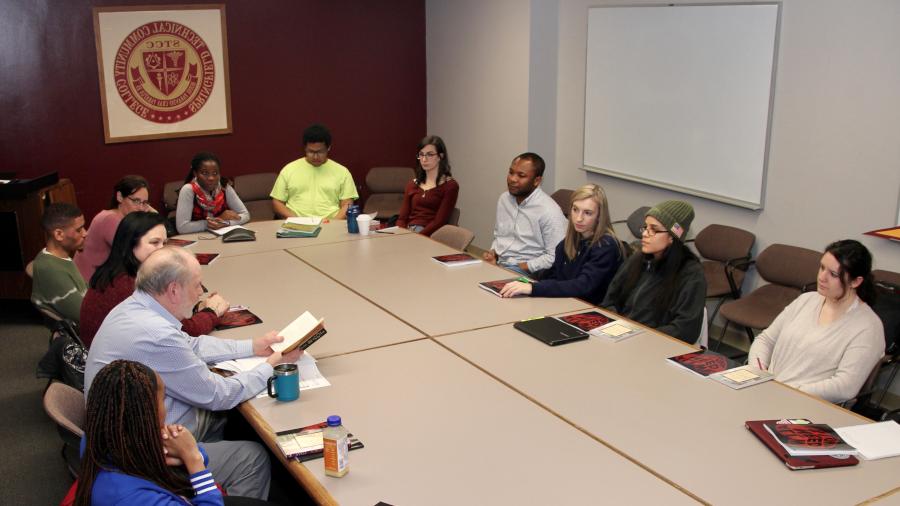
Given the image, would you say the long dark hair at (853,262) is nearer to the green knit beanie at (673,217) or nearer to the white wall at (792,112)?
the green knit beanie at (673,217)

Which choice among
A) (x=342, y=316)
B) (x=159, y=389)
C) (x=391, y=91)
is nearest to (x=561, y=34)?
(x=391, y=91)

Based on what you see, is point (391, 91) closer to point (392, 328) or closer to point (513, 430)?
point (392, 328)

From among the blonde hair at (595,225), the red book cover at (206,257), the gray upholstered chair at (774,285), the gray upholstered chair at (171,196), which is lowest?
the gray upholstered chair at (774,285)

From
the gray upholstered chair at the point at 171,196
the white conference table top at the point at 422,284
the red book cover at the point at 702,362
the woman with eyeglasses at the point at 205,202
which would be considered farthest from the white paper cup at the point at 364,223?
the red book cover at the point at 702,362

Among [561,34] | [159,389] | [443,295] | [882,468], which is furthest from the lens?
[561,34]

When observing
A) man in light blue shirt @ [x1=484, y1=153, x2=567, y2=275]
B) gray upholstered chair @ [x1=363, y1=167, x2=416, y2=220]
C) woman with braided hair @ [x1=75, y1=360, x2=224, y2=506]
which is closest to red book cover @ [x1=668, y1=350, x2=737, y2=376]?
man in light blue shirt @ [x1=484, y1=153, x2=567, y2=275]

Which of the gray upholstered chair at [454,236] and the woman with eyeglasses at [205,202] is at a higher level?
the woman with eyeglasses at [205,202]

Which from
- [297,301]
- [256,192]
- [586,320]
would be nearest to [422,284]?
[297,301]

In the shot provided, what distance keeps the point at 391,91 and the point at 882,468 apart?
21.6 ft

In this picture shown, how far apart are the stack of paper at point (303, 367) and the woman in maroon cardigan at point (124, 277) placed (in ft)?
1.17

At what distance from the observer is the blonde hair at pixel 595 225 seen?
4.33m

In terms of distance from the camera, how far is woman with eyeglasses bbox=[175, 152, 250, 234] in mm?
5621

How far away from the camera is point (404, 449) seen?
2.57 metres

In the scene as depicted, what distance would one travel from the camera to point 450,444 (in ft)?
8.50
